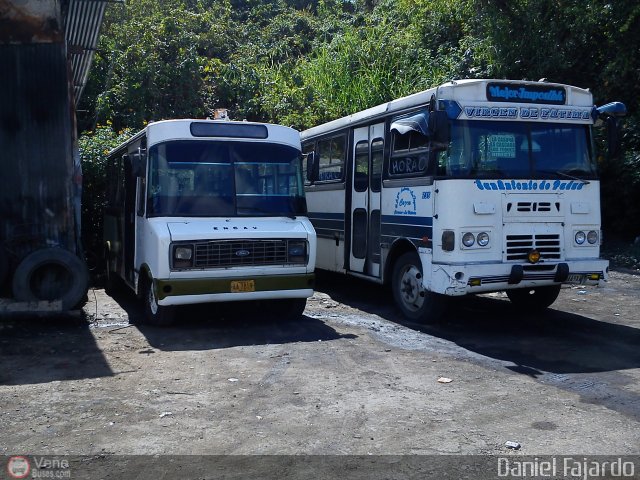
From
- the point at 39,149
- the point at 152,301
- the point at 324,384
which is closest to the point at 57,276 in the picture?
the point at 152,301

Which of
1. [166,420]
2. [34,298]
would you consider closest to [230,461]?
[166,420]

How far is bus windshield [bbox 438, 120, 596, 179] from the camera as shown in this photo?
9047 mm

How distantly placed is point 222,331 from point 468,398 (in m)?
3.96

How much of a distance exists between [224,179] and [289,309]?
6.70 feet

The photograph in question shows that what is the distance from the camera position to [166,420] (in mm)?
6051

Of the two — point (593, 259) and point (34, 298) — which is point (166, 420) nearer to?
point (34, 298)

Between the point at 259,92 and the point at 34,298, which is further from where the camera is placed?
the point at 259,92

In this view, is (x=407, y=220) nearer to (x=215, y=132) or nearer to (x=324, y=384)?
(x=215, y=132)

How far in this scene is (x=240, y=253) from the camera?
367 inches

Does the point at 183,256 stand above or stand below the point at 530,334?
above

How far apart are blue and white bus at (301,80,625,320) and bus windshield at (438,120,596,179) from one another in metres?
0.01

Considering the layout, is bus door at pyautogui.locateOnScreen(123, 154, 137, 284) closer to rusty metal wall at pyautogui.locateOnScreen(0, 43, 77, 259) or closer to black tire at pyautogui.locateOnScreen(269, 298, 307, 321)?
rusty metal wall at pyautogui.locateOnScreen(0, 43, 77, 259)

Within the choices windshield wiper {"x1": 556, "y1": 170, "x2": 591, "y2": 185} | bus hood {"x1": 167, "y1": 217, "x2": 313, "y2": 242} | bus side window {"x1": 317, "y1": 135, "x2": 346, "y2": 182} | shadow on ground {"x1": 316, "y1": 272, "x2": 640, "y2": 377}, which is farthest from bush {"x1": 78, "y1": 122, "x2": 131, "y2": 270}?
windshield wiper {"x1": 556, "y1": 170, "x2": 591, "y2": 185}

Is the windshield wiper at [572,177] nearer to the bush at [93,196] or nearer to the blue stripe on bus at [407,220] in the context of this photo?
the blue stripe on bus at [407,220]
